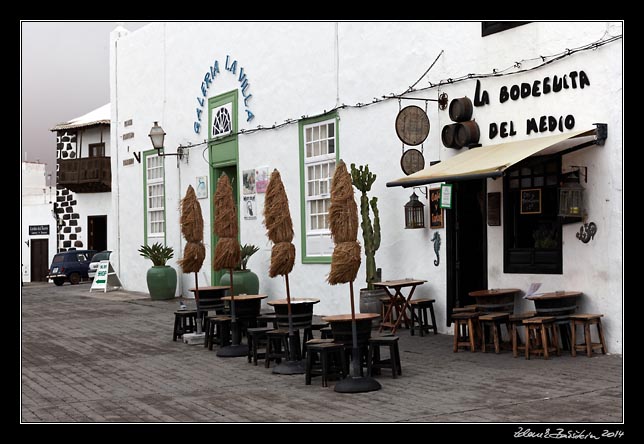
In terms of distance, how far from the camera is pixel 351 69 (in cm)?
1427

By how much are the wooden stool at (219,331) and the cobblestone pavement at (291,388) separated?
6.7 inches

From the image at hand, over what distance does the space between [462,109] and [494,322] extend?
2917 mm

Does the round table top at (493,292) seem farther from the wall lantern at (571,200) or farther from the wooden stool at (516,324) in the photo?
the wall lantern at (571,200)

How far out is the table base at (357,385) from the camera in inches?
336

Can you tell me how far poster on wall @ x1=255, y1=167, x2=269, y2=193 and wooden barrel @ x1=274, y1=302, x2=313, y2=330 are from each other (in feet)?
21.0

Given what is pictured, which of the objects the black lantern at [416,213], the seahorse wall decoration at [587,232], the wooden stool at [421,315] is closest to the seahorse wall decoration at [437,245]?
the black lantern at [416,213]

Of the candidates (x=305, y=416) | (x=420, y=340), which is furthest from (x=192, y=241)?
(x=305, y=416)

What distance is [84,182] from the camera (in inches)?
1316

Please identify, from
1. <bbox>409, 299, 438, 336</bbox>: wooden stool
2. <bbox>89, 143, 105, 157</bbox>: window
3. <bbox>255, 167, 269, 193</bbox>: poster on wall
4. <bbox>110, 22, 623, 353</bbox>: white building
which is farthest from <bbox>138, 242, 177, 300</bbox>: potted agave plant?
<bbox>89, 143, 105, 157</bbox>: window

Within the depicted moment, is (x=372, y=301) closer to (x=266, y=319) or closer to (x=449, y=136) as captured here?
(x=266, y=319)

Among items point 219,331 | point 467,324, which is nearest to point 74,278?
point 219,331

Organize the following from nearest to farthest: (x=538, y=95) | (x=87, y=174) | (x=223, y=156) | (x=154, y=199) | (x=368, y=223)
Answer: (x=538, y=95), (x=368, y=223), (x=223, y=156), (x=154, y=199), (x=87, y=174)

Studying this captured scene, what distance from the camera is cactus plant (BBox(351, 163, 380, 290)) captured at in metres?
13.2

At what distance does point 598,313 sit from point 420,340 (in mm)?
2513
